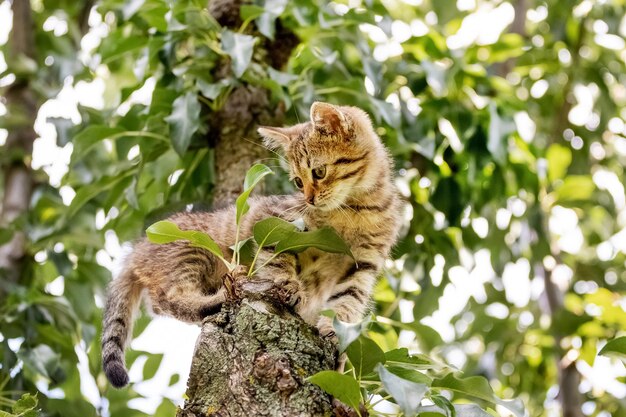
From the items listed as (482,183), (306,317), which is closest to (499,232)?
(482,183)

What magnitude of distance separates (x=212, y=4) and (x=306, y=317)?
6.45 feet

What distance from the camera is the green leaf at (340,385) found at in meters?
2.68

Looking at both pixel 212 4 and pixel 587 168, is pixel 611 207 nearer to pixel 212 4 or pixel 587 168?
pixel 587 168

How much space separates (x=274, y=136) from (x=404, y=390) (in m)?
1.87

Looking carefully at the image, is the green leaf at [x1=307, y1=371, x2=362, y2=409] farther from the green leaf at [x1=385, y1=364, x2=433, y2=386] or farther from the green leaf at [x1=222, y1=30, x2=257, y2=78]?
the green leaf at [x1=222, y1=30, x2=257, y2=78]

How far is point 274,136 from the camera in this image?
13.9 ft

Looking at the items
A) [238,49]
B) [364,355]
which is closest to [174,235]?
[364,355]

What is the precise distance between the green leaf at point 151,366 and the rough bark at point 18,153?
97 cm

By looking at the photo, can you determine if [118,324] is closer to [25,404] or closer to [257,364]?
[25,404]

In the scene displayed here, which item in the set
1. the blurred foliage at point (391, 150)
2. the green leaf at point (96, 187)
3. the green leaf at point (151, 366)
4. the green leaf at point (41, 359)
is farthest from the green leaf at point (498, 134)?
the green leaf at point (41, 359)

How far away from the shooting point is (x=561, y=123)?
23.2 feet

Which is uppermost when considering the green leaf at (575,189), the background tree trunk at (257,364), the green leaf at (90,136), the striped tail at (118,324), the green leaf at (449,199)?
the background tree trunk at (257,364)

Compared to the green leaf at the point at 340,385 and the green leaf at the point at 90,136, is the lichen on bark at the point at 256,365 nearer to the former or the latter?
the green leaf at the point at 340,385

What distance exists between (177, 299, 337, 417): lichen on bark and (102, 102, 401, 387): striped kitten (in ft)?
1.84
